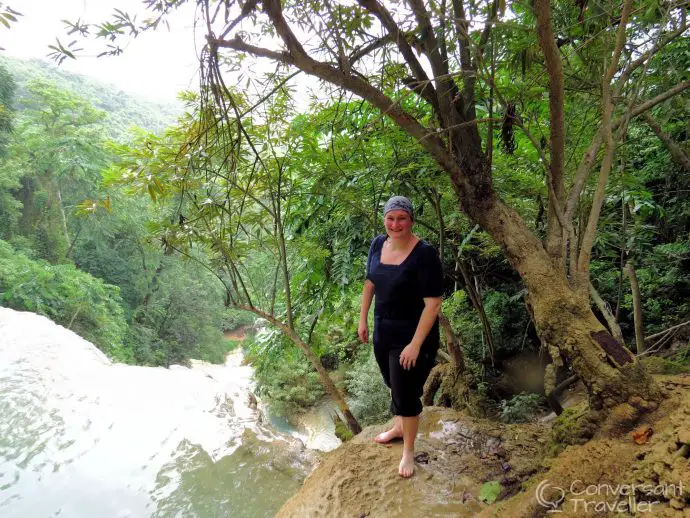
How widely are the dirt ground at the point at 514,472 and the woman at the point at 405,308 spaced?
0.63 feet

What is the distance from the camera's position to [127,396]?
235 inches

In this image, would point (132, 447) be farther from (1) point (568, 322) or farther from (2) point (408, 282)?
(1) point (568, 322)

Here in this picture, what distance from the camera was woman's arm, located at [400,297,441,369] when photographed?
1863mm

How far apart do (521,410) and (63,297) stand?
1460cm

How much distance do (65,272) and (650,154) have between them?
16.1 m

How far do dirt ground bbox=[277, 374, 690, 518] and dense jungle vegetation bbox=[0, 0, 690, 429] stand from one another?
22 cm


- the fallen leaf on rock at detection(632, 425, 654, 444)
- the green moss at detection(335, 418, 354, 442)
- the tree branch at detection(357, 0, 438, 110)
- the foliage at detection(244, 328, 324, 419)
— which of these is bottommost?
the foliage at detection(244, 328, 324, 419)

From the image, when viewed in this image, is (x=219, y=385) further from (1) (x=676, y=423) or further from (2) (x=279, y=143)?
(1) (x=676, y=423)

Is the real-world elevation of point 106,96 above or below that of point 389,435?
above

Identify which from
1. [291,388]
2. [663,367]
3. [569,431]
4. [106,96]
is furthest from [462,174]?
[106,96]

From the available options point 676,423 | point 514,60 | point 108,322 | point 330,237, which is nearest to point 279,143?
point 330,237

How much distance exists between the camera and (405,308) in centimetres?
199

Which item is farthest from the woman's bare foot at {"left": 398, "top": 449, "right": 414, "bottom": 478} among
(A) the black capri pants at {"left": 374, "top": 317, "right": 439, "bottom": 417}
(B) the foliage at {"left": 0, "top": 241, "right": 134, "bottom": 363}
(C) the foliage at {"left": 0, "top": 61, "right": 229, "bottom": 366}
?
(B) the foliage at {"left": 0, "top": 241, "right": 134, "bottom": 363}

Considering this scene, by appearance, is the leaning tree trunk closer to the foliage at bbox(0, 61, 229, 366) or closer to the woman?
the woman
